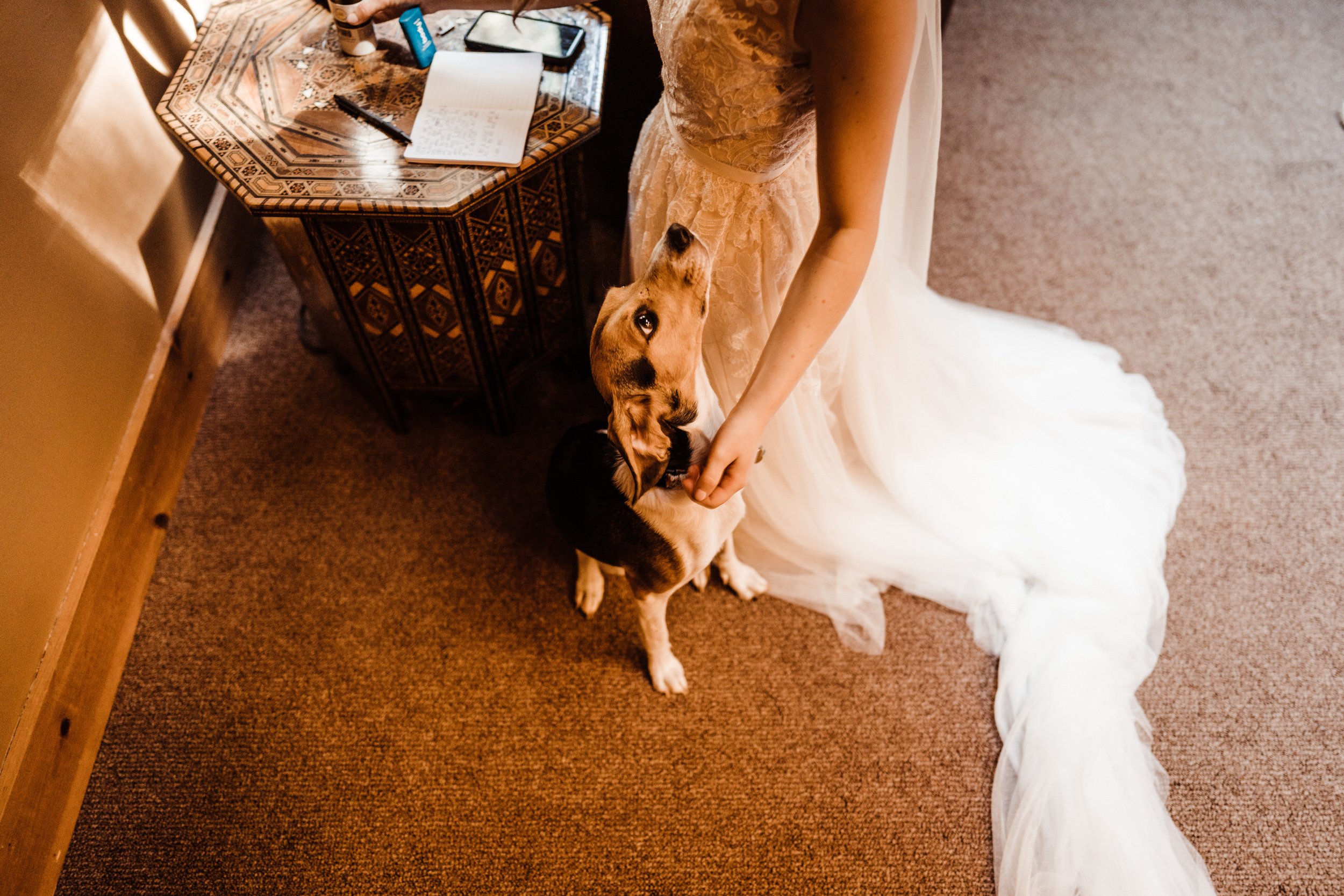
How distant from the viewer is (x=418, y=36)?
5.09 feet

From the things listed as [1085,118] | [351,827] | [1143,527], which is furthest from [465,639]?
[1085,118]

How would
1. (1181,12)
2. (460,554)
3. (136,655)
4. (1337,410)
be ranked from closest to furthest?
(136,655)
(460,554)
(1337,410)
(1181,12)

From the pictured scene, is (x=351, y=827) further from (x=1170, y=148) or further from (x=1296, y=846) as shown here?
(x=1170, y=148)

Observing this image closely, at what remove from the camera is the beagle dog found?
108cm

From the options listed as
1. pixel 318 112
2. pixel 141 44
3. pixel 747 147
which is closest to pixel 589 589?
pixel 747 147

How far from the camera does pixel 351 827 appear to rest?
154 cm

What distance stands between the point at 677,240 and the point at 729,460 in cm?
34

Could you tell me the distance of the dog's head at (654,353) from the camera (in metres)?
1.07

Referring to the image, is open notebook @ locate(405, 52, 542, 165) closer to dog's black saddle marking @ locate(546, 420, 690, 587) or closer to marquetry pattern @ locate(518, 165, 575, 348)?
marquetry pattern @ locate(518, 165, 575, 348)

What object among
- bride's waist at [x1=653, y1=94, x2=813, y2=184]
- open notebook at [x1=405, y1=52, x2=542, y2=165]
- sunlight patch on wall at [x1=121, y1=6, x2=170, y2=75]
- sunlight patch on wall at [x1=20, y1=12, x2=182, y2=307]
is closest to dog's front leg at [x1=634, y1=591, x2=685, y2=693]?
bride's waist at [x1=653, y1=94, x2=813, y2=184]

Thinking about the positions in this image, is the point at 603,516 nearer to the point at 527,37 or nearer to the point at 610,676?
the point at 610,676

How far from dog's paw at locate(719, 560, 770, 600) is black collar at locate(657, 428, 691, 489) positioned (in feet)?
2.10

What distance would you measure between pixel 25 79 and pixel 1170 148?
3.22m

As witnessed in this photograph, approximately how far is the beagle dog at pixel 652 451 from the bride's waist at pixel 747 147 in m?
0.18
